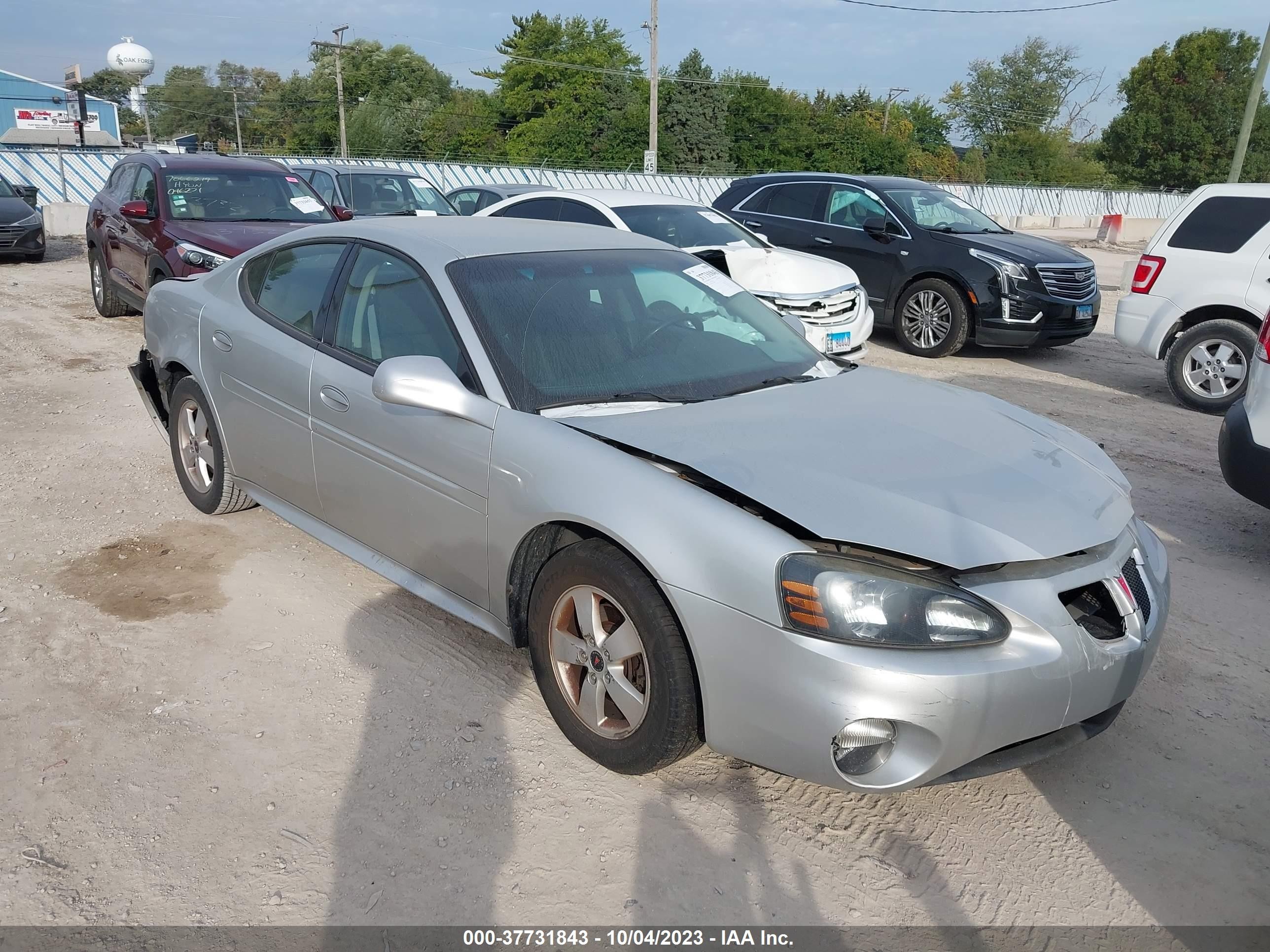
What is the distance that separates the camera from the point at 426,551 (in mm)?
3562

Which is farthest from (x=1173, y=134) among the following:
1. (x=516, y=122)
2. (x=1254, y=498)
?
(x=1254, y=498)

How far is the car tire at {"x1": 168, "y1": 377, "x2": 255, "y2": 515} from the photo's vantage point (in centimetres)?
481

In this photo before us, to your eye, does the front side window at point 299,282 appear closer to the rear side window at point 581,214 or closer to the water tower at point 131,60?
the rear side window at point 581,214

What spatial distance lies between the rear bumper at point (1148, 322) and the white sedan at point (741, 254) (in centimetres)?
220

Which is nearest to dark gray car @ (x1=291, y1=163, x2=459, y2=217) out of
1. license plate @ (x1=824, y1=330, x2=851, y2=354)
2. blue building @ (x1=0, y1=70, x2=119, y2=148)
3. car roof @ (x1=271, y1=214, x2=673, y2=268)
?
license plate @ (x1=824, y1=330, x2=851, y2=354)

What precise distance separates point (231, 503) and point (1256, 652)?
464cm

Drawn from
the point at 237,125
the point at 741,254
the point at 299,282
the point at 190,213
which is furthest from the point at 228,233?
the point at 237,125

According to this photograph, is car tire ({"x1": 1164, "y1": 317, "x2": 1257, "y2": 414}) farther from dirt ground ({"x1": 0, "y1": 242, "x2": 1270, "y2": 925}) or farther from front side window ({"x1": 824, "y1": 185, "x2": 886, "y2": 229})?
dirt ground ({"x1": 0, "y1": 242, "x2": 1270, "y2": 925})

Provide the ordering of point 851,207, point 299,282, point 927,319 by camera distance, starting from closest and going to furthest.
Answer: point 299,282, point 927,319, point 851,207

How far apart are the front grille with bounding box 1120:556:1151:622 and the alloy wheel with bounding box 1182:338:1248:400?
6125 mm

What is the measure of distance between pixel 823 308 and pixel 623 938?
23.0 ft

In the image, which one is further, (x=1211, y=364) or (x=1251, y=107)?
(x=1251, y=107)

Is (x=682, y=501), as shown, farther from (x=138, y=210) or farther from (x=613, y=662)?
(x=138, y=210)

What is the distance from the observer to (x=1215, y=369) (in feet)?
27.4
